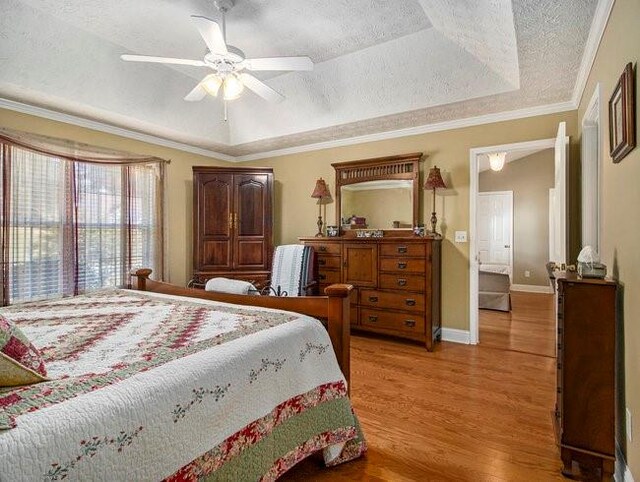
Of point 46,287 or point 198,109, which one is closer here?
point 46,287

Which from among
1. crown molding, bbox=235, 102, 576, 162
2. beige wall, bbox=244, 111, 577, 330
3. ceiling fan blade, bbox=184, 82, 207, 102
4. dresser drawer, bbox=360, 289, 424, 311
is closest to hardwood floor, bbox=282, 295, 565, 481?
dresser drawer, bbox=360, 289, 424, 311

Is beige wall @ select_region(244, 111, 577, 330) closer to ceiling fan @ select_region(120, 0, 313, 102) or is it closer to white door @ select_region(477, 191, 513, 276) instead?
ceiling fan @ select_region(120, 0, 313, 102)

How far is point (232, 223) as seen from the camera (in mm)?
4512

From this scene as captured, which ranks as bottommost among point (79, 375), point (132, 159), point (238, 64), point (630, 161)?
point (79, 375)

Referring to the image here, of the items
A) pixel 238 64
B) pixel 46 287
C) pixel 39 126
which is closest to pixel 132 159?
pixel 39 126

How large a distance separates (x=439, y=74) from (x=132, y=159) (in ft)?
11.2

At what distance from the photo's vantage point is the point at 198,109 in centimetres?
414

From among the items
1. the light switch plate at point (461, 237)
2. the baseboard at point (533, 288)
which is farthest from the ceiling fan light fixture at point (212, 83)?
the baseboard at point (533, 288)

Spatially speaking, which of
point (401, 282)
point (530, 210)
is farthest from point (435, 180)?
point (530, 210)

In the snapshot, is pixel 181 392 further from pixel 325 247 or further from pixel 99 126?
pixel 99 126

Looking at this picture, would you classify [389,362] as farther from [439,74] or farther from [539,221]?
[539,221]

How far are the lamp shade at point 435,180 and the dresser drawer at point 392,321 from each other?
54.3 inches

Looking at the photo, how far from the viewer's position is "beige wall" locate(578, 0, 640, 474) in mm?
1405

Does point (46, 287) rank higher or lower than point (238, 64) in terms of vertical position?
lower
